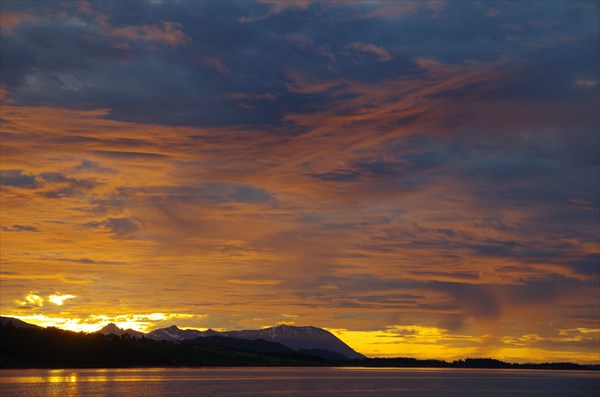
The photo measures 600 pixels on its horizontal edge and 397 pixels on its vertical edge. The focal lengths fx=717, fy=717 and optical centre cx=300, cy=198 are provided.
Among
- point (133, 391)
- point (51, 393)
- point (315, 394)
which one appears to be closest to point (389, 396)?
point (315, 394)

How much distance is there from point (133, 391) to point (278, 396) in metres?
41.5

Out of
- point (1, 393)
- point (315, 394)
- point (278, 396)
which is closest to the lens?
point (1, 393)

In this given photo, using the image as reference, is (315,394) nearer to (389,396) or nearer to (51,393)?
(389,396)

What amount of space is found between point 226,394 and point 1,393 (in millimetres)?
54610

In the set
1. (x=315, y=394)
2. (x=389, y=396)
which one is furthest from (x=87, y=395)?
(x=389, y=396)

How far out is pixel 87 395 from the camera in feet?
585

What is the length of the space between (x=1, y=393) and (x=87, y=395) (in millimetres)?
19902

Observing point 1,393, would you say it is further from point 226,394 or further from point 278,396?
point 278,396

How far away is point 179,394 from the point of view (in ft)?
593

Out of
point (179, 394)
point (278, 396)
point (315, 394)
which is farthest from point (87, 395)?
point (315, 394)

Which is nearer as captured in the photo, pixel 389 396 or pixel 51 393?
pixel 51 393

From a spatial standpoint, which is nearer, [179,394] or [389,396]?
[179,394]

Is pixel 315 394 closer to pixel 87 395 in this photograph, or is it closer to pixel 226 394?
pixel 226 394

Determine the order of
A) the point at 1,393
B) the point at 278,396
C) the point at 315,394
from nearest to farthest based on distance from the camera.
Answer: the point at 1,393
the point at 278,396
the point at 315,394
